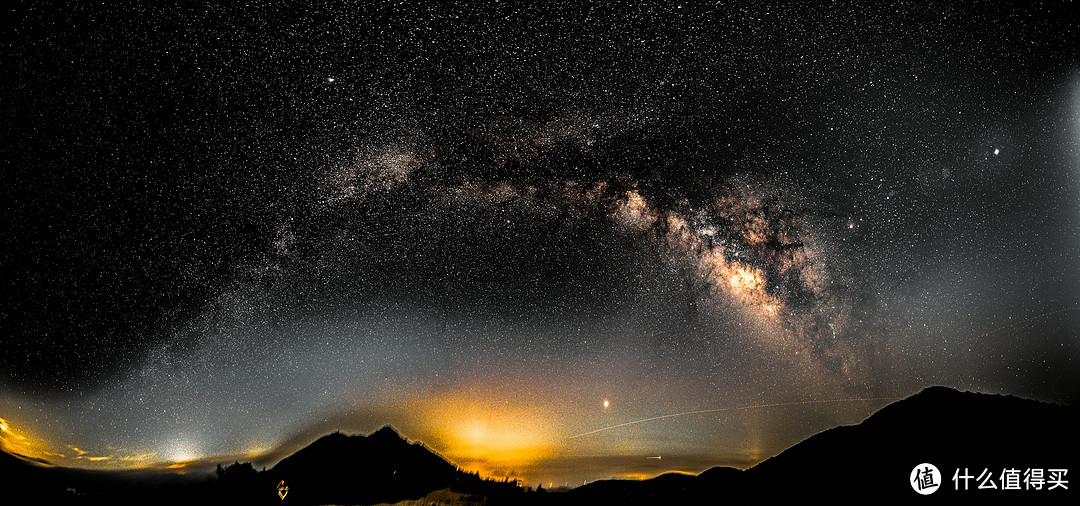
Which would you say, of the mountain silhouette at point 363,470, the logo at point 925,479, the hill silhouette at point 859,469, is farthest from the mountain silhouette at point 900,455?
the mountain silhouette at point 363,470

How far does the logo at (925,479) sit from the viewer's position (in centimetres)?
1366

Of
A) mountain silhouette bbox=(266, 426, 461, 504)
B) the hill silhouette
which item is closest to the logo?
the hill silhouette

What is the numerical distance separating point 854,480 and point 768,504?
17.0 m

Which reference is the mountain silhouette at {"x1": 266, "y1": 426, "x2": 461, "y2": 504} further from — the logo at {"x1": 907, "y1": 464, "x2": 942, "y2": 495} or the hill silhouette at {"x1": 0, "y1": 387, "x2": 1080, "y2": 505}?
the logo at {"x1": 907, "y1": 464, "x2": 942, "y2": 495}

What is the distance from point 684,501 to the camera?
59.5 metres

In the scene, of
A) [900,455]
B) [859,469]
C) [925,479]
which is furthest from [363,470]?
[925,479]

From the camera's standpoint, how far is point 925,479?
14742mm

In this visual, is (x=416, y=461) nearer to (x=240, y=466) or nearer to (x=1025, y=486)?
(x=240, y=466)

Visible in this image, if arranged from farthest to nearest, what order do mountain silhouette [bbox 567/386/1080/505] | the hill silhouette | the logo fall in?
the hill silhouette, mountain silhouette [bbox 567/386/1080/505], the logo

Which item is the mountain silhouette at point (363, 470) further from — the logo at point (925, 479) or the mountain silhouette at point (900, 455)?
the logo at point (925, 479)

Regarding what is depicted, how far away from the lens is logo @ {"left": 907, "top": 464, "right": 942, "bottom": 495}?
13664mm

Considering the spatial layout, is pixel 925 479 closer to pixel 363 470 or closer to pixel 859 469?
pixel 859 469

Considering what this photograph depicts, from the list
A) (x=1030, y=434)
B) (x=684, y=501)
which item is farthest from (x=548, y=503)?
(x=1030, y=434)

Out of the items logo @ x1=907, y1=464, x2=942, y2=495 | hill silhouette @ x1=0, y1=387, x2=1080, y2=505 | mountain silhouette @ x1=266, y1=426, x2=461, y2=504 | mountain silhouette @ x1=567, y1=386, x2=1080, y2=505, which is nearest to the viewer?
logo @ x1=907, y1=464, x2=942, y2=495
